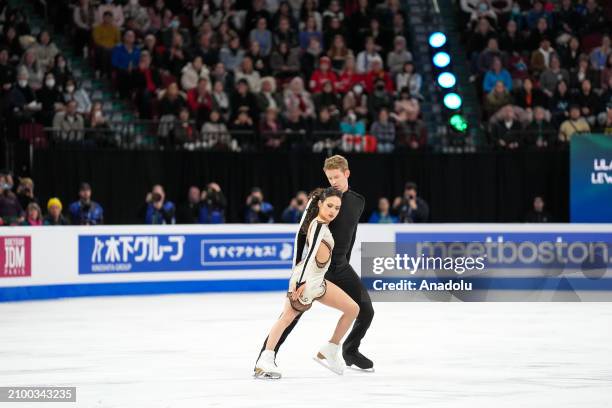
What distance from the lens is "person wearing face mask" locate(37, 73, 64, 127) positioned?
21.4 metres

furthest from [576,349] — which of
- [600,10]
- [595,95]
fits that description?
[600,10]

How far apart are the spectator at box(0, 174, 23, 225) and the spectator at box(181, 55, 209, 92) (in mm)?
4592

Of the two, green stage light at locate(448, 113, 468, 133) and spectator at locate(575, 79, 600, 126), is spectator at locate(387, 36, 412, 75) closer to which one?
green stage light at locate(448, 113, 468, 133)

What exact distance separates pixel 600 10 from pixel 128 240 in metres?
12.0

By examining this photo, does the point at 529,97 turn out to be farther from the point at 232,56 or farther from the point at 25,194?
the point at 25,194

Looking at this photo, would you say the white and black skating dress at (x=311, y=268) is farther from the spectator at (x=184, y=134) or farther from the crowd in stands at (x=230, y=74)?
the spectator at (x=184, y=134)

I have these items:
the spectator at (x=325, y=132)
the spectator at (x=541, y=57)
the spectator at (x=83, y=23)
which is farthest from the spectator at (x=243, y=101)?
the spectator at (x=541, y=57)

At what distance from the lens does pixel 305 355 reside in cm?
1245

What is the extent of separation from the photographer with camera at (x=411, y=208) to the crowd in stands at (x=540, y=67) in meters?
2.42

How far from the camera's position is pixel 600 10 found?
2691 cm

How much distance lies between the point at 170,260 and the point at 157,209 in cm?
91

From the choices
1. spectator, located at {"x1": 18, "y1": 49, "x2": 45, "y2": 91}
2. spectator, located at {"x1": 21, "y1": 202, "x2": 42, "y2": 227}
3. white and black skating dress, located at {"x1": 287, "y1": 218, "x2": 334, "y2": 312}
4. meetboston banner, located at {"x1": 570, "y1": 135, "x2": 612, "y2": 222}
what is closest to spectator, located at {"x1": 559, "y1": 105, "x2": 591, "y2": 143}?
meetboston banner, located at {"x1": 570, "y1": 135, "x2": 612, "y2": 222}

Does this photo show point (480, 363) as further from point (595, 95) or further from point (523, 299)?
point (595, 95)

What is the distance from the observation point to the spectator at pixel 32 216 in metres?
19.8
